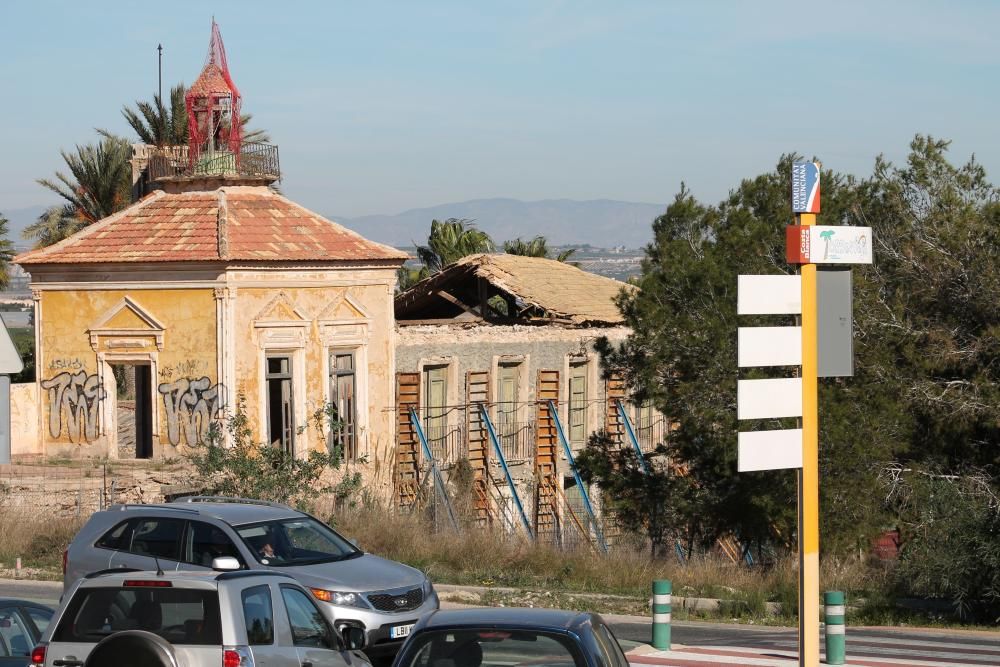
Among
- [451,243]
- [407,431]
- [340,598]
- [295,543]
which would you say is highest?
[451,243]

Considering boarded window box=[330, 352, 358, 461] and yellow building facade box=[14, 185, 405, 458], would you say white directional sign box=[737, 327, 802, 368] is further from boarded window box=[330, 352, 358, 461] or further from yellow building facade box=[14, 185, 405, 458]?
boarded window box=[330, 352, 358, 461]

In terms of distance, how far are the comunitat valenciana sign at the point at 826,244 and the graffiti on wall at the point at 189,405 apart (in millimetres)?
20638

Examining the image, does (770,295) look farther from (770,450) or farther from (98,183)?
(98,183)

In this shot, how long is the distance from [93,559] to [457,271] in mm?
22486

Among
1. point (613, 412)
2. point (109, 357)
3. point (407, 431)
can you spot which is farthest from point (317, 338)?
point (613, 412)

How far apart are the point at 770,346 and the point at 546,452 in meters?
25.4

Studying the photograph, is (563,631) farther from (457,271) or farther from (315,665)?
(457,271)

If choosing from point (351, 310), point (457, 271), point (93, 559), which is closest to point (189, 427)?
point (351, 310)

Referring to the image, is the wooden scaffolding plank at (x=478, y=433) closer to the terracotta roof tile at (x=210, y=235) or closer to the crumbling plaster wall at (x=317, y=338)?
the crumbling plaster wall at (x=317, y=338)

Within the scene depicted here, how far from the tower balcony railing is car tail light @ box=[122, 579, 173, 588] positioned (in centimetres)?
2324

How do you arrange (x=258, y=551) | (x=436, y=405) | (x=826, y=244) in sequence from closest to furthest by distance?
1. (x=826, y=244)
2. (x=258, y=551)
3. (x=436, y=405)

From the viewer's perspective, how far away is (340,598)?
41.8 feet

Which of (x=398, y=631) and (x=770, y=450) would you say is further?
(x=398, y=631)

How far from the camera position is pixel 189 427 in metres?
29.3
